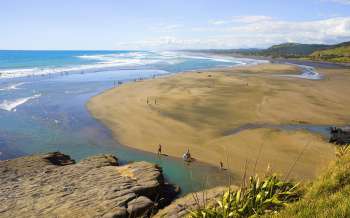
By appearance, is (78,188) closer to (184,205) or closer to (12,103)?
(184,205)

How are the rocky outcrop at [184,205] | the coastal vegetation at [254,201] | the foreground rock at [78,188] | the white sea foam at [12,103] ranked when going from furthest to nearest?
the white sea foam at [12,103]
the foreground rock at [78,188]
the rocky outcrop at [184,205]
the coastal vegetation at [254,201]

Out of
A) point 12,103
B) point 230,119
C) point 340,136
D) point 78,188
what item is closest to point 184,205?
point 78,188

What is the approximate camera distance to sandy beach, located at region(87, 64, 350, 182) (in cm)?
2250

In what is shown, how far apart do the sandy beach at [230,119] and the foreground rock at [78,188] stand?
4.15 metres

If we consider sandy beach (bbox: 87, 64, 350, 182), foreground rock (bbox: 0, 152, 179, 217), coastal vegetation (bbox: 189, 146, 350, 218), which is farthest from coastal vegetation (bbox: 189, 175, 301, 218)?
sandy beach (bbox: 87, 64, 350, 182)

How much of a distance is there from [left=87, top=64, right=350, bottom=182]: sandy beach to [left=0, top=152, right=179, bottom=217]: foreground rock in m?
4.15

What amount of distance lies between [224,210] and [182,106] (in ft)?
99.9

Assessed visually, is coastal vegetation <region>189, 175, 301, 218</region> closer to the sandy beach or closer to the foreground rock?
the foreground rock

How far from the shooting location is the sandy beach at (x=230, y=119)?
2250cm

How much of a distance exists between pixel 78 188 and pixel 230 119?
19520mm

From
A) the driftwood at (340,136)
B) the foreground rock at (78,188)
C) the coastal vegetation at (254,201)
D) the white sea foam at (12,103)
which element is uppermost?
the coastal vegetation at (254,201)

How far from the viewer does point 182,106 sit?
37.9m

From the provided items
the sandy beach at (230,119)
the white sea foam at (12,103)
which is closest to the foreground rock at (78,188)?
the sandy beach at (230,119)

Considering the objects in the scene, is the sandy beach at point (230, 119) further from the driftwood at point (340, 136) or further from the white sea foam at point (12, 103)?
the white sea foam at point (12, 103)
